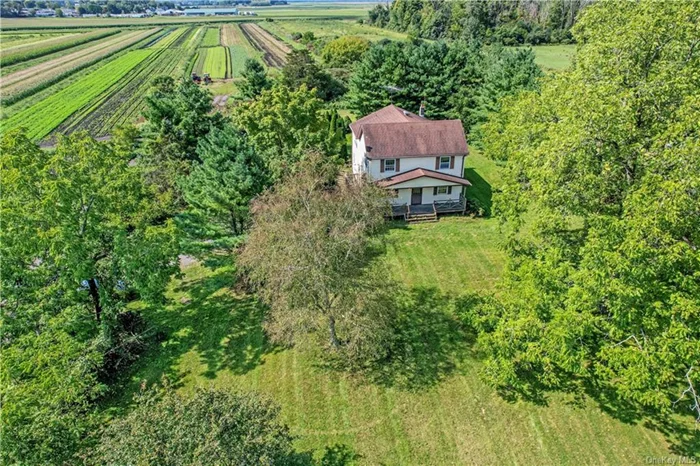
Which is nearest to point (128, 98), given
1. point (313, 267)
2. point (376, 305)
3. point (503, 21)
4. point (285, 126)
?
point (285, 126)

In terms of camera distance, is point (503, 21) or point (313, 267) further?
point (503, 21)

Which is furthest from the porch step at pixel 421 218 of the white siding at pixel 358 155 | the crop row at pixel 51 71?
Result: the crop row at pixel 51 71

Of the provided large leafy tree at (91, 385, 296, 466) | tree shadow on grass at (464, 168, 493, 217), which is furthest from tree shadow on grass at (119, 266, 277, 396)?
tree shadow on grass at (464, 168, 493, 217)

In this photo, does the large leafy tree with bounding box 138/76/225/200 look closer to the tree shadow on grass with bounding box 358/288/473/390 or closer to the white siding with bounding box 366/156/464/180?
the white siding with bounding box 366/156/464/180

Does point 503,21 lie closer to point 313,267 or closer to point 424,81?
point 424,81

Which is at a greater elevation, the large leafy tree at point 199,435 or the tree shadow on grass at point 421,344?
the large leafy tree at point 199,435

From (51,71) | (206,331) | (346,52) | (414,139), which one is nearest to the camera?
(206,331)

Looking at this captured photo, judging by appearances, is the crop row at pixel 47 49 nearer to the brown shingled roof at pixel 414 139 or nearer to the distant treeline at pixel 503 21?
the distant treeline at pixel 503 21
